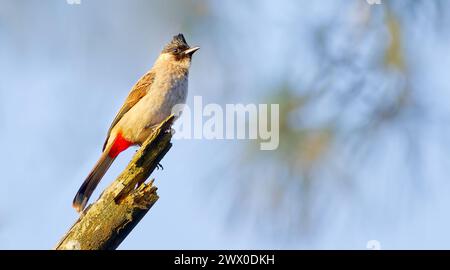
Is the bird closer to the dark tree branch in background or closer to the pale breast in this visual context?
the pale breast

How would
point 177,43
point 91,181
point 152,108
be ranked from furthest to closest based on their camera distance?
point 152,108 → point 91,181 → point 177,43

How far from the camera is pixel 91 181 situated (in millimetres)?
4523

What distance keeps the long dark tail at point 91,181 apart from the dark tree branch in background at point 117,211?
0.86 m

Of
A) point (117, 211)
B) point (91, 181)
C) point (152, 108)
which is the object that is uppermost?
point (152, 108)

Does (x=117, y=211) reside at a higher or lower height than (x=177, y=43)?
lower

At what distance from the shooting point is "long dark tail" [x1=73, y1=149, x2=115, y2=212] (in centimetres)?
412

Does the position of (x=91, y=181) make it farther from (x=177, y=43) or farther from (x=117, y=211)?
(x=117, y=211)

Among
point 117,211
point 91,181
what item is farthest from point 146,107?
point 117,211

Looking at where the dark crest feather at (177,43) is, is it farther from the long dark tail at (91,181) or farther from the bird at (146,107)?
the long dark tail at (91,181)

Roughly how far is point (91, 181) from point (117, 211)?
1.58m

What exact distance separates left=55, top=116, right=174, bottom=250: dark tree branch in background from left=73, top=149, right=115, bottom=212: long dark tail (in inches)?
33.8

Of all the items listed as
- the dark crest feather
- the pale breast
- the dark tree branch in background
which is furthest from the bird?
the dark tree branch in background

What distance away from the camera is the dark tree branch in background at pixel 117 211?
2.88m

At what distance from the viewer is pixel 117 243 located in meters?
2.91
